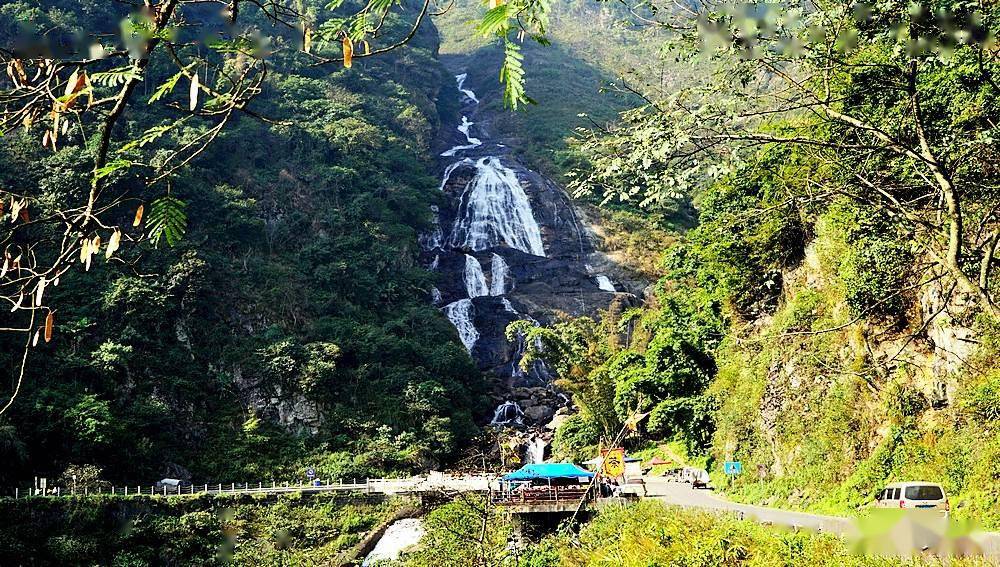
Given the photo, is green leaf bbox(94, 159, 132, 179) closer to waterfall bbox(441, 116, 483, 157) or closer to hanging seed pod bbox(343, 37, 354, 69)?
hanging seed pod bbox(343, 37, 354, 69)

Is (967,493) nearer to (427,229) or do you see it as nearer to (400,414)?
(400,414)

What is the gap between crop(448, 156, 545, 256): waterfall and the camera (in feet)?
125

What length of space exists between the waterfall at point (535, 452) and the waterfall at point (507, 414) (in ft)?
7.41

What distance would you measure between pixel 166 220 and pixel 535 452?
23554mm

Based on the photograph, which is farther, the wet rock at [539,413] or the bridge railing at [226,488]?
the wet rock at [539,413]

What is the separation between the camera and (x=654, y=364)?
19172 millimetres

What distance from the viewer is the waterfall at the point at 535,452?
24.2m

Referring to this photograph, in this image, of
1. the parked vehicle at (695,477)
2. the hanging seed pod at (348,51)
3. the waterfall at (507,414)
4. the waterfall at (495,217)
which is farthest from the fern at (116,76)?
the waterfall at (495,217)

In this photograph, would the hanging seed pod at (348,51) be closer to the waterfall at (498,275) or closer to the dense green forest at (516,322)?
the dense green forest at (516,322)

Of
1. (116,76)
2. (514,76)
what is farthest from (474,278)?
(514,76)

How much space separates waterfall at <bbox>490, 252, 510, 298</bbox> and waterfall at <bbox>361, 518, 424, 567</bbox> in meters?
17.1

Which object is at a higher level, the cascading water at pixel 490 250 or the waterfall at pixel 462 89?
the waterfall at pixel 462 89

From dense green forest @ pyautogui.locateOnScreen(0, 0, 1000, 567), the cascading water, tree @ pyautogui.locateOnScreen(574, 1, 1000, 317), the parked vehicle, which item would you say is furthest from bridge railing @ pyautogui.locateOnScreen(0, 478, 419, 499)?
tree @ pyautogui.locateOnScreen(574, 1, 1000, 317)

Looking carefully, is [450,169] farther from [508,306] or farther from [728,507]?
[728,507]
